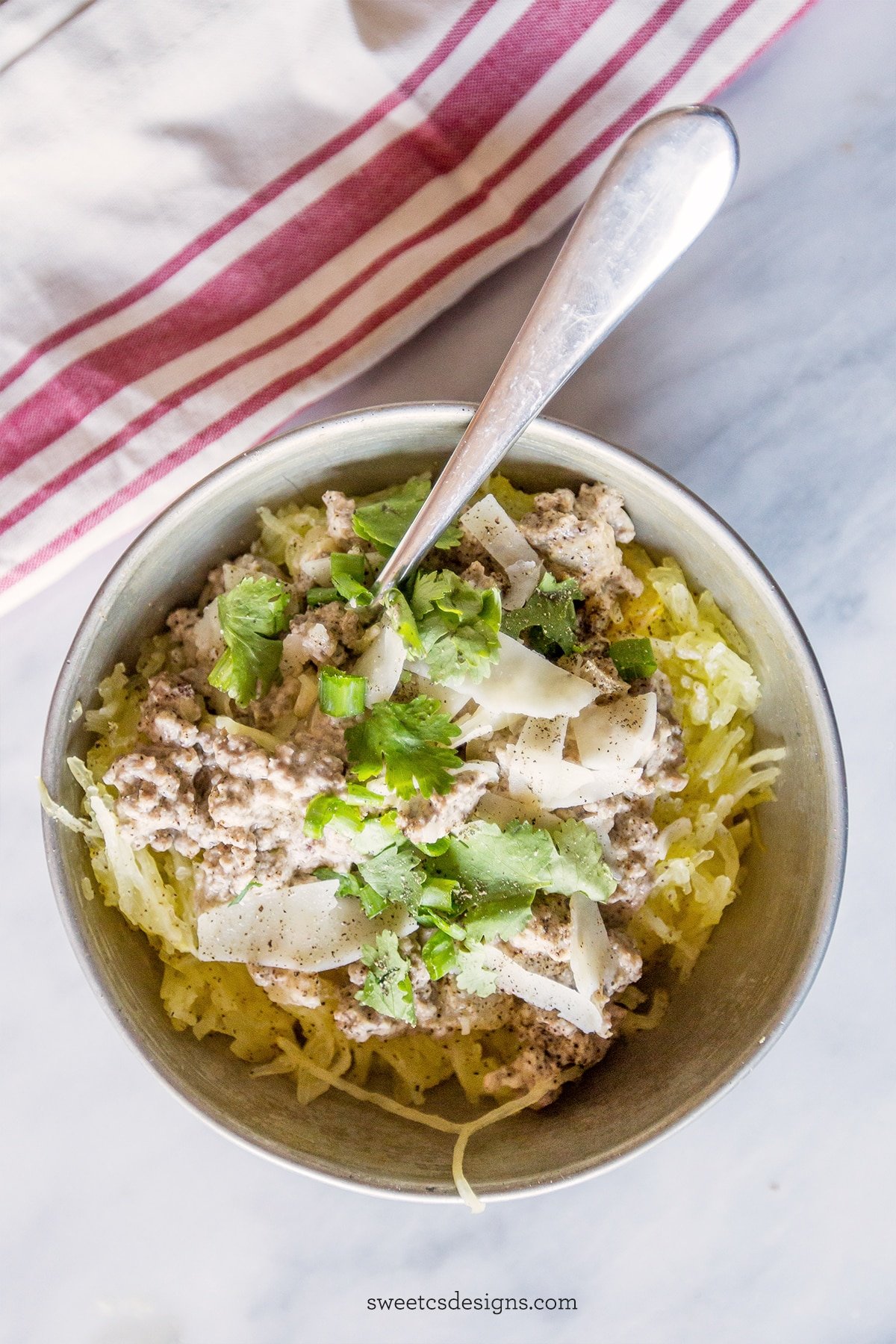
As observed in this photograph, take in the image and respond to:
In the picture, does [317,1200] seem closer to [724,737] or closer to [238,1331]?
[238,1331]

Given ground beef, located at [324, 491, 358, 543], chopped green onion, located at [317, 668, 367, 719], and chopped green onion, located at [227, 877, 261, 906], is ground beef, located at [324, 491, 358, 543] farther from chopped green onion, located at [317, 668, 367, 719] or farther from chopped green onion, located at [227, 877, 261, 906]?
chopped green onion, located at [227, 877, 261, 906]

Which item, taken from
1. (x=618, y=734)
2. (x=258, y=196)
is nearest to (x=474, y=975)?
(x=618, y=734)

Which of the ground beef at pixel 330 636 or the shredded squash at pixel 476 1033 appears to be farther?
the shredded squash at pixel 476 1033

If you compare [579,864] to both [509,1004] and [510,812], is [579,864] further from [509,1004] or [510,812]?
[509,1004]

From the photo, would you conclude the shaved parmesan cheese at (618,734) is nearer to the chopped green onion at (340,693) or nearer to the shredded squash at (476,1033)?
the shredded squash at (476,1033)

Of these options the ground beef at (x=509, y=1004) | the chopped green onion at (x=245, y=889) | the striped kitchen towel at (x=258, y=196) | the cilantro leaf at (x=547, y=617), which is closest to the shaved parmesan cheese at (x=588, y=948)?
the ground beef at (x=509, y=1004)

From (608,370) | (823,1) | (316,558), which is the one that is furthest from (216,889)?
(823,1)
